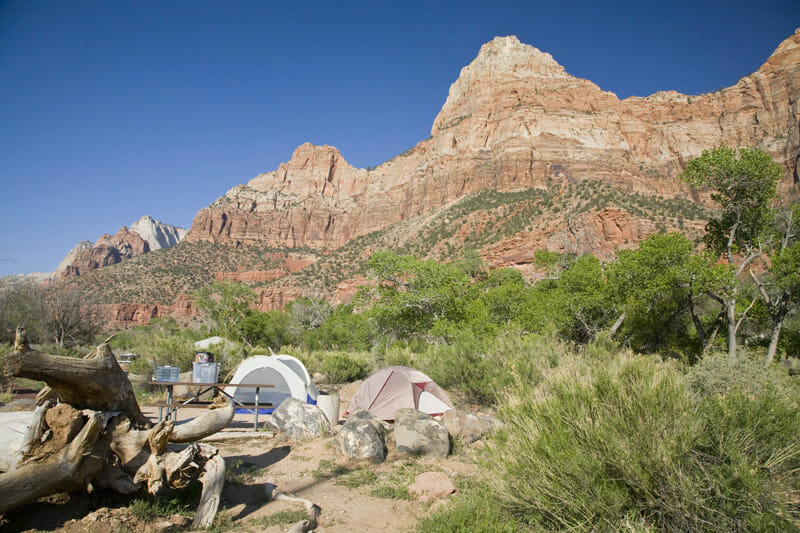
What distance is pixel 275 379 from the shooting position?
A: 12125 millimetres

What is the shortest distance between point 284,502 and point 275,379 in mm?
7216

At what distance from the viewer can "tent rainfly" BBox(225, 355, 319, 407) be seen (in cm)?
1190

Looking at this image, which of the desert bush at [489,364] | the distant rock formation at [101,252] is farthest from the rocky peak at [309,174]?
the desert bush at [489,364]

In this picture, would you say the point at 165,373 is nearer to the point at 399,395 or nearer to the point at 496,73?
the point at 399,395

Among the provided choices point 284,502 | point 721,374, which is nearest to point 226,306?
point 284,502

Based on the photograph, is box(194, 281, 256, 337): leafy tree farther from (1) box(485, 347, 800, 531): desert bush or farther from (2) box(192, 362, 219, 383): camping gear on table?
(1) box(485, 347, 800, 531): desert bush

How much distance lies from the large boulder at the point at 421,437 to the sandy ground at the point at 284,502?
188 mm

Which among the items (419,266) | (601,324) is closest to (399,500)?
(601,324)

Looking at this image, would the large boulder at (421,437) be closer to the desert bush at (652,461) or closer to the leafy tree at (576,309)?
the desert bush at (652,461)

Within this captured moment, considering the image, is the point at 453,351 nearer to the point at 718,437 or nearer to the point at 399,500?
the point at 399,500

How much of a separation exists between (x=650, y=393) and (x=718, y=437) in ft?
1.80

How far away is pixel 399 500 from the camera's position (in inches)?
219

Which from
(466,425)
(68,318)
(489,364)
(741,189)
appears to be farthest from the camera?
(68,318)

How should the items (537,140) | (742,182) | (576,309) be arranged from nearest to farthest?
(742,182), (576,309), (537,140)
